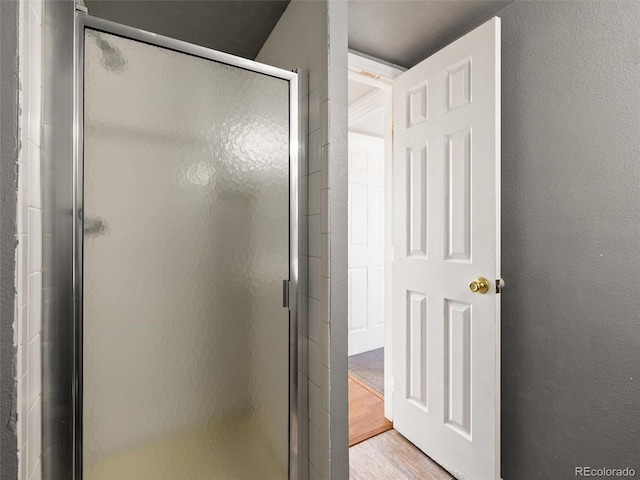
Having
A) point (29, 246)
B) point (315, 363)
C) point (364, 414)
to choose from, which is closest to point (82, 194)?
point (29, 246)

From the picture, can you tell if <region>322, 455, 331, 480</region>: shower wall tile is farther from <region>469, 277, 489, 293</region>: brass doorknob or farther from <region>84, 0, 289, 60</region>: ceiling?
<region>84, 0, 289, 60</region>: ceiling

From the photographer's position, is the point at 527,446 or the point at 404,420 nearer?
the point at 527,446

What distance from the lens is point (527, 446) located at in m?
1.41

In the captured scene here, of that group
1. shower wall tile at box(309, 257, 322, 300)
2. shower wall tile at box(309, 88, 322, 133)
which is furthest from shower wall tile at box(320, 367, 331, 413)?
shower wall tile at box(309, 88, 322, 133)

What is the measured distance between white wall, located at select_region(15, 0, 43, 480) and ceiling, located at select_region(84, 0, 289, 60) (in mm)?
787

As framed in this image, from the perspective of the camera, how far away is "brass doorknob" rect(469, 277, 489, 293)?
4.52ft

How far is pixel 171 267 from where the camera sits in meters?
0.97

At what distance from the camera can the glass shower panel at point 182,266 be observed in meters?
0.88

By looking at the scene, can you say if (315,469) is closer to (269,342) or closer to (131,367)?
(269,342)

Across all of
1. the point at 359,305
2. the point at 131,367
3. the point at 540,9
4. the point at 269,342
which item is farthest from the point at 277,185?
the point at 359,305

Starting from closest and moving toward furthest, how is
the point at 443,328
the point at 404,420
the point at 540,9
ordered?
1. the point at 540,9
2. the point at 443,328
3. the point at 404,420

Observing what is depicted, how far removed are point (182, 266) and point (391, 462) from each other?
59.0 inches

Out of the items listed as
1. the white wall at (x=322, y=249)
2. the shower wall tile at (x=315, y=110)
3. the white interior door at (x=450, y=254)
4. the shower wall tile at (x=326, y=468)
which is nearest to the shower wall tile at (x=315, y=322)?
the white wall at (x=322, y=249)

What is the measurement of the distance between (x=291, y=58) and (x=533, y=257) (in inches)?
53.6
